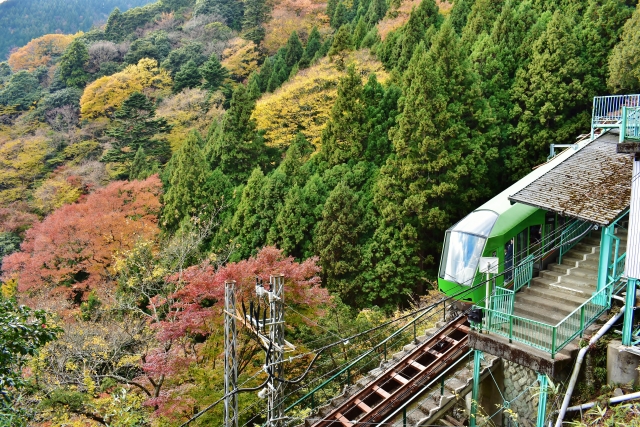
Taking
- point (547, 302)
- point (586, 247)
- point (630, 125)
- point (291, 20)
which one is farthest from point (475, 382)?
point (291, 20)

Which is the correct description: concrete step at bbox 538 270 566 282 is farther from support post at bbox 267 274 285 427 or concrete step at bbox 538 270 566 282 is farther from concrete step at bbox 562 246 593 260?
support post at bbox 267 274 285 427

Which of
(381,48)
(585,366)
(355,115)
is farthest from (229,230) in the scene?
(585,366)

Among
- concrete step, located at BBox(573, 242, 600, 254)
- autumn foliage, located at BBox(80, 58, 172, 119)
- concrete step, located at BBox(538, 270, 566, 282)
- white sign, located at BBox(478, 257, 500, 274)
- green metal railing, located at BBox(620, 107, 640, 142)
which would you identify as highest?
autumn foliage, located at BBox(80, 58, 172, 119)

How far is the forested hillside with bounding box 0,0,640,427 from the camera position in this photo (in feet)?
43.7

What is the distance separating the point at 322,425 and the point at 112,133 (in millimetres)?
27371

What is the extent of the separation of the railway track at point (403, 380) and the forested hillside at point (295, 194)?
1.91 meters

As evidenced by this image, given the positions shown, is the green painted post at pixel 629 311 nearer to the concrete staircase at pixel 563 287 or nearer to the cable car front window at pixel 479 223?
the concrete staircase at pixel 563 287

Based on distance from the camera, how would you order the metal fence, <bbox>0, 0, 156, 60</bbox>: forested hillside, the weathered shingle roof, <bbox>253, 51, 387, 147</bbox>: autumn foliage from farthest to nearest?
<bbox>0, 0, 156, 60</bbox>: forested hillside, <bbox>253, 51, 387, 147</bbox>: autumn foliage, the metal fence, the weathered shingle roof

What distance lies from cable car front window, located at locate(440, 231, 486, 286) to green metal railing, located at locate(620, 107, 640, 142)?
169 inches

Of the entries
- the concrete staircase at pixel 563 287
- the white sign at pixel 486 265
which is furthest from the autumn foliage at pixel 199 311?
the concrete staircase at pixel 563 287

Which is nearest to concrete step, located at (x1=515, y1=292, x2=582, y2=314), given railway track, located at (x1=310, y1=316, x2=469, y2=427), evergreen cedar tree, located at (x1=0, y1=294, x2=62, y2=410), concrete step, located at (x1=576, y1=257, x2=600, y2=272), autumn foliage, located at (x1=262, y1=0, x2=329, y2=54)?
railway track, located at (x1=310, y1=316, x2=469, y2=427)

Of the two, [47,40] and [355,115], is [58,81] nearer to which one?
[47,40]

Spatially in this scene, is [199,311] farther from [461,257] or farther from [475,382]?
[475,382]

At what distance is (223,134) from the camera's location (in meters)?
25.1
